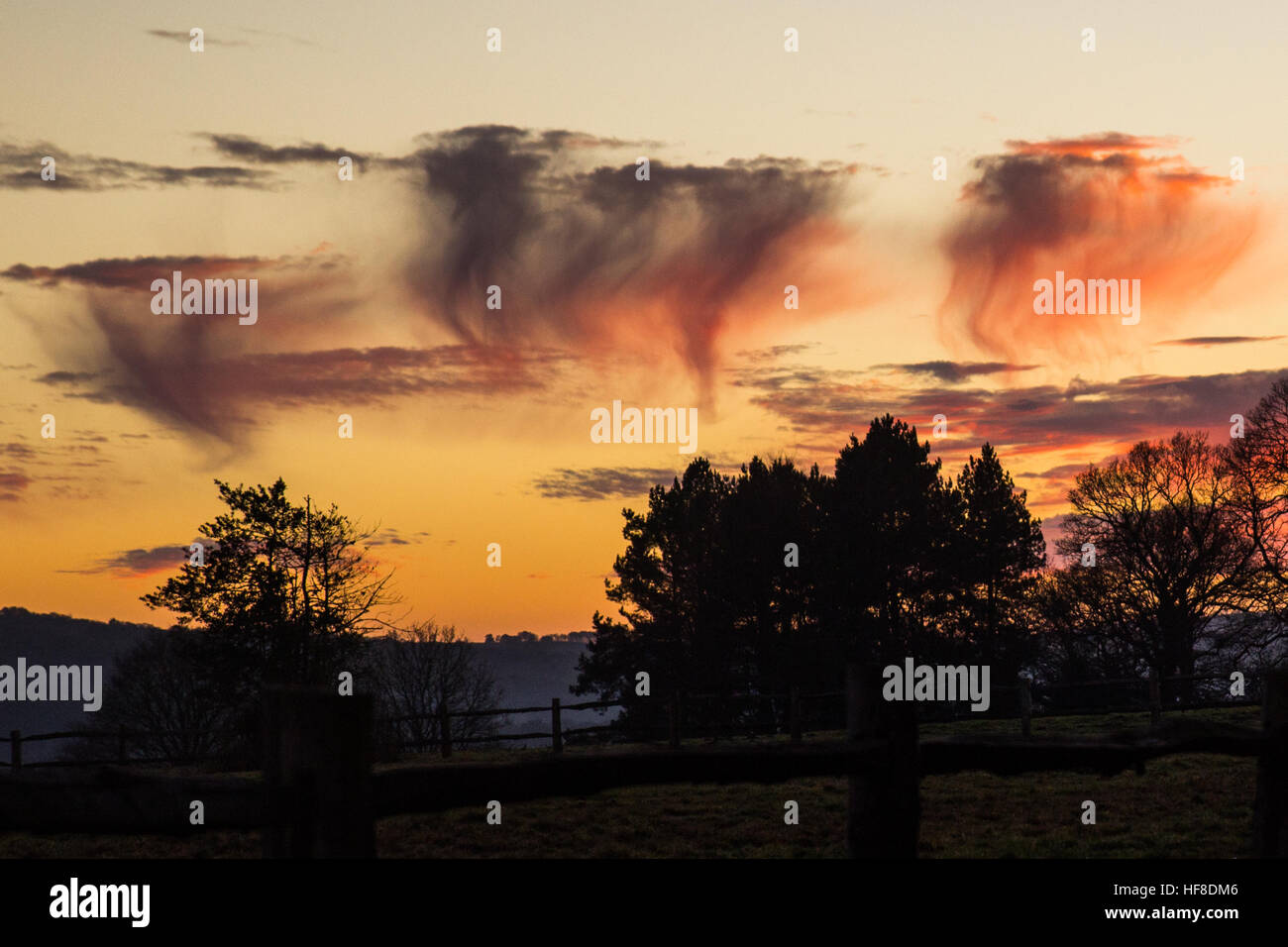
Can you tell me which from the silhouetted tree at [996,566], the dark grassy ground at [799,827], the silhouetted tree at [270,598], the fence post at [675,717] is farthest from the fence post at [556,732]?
the silhouetted tree at [996,566]

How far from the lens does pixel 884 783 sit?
4.53m

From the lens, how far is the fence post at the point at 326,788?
356 cm

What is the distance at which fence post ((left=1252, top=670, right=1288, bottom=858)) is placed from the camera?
17.6 feet

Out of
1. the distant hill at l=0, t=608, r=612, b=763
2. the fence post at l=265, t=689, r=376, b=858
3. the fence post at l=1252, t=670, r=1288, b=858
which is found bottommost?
the distant hill at l=0, t=608, r=612, b=763

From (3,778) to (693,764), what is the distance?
8.16 feet

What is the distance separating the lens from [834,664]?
39.9 meters

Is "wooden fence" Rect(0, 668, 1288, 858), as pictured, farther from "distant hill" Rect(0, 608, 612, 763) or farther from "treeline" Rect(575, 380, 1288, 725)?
"distant hill" Rect(0, 608, 612, 763)

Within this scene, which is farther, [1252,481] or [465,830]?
[1252,481]

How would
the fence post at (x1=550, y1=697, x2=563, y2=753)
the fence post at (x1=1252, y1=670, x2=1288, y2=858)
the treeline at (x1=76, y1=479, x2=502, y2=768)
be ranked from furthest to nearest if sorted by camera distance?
the treeline at (x1=76, y1=479, x2=502, y2=768), the fence post at (x1=550, y1=697, x2=563, y2=753), the fence post at (x1=1252, y1=670, x2=1288, y2=858)

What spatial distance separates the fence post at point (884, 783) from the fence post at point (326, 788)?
1.96 m

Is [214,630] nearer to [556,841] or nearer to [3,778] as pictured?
[556,841]

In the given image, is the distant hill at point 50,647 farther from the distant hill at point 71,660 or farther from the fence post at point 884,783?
the fence post at point 884,783

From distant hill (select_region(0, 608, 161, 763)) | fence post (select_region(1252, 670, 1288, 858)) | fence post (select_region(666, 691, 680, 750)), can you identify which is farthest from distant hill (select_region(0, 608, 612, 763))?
fence post (select_region(1252, 670, 1288, 858))
